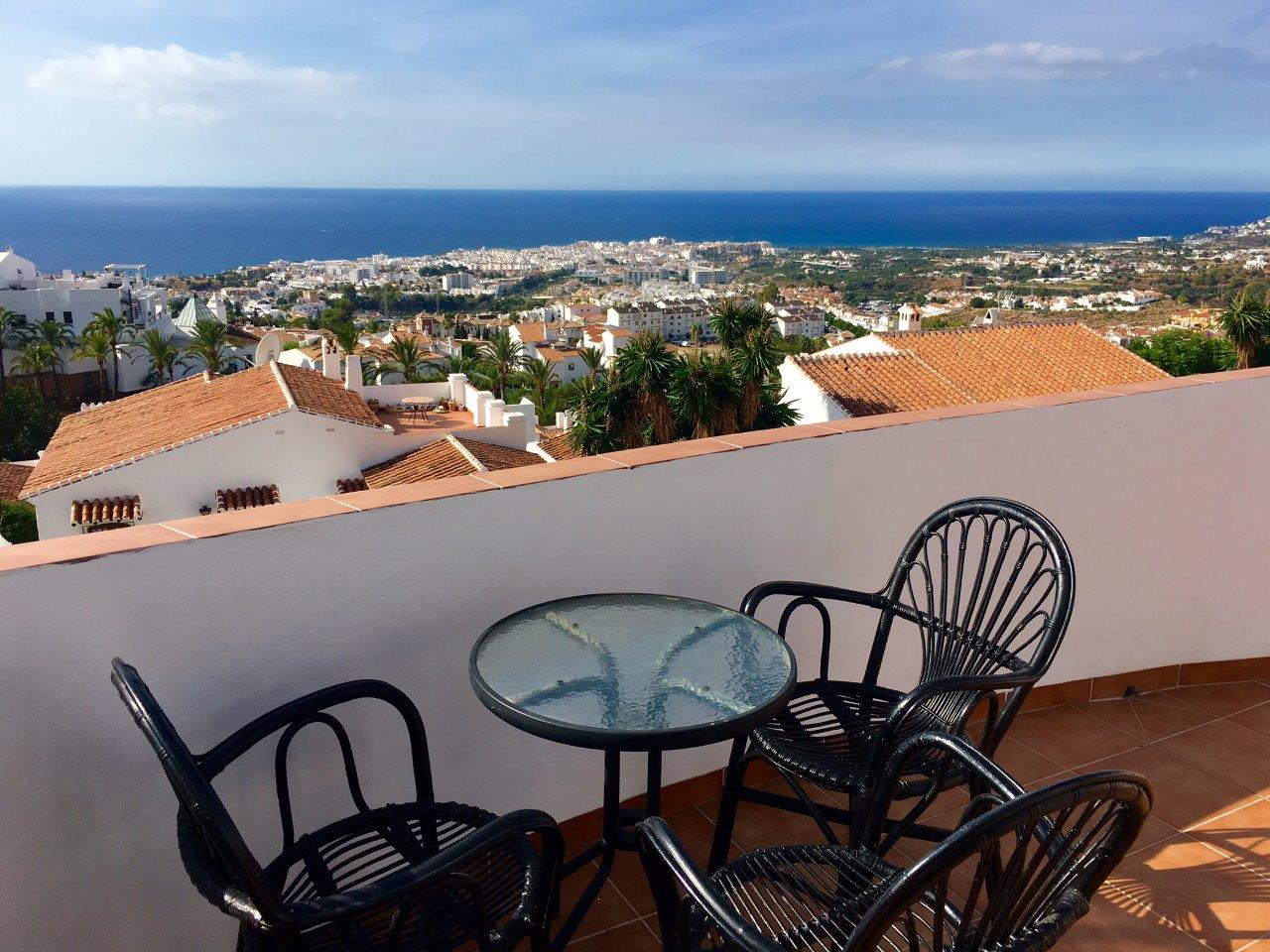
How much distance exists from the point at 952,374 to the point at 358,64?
9235 cm

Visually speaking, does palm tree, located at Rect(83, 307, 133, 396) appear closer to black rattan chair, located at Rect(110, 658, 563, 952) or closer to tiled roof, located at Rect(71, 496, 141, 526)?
tiled roof, located at Rect(71, 496, 141, 526)

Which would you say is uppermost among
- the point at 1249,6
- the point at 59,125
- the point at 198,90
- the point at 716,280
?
the point at 198,90

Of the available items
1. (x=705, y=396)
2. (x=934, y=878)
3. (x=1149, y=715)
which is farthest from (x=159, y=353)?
(x=934, y=878)

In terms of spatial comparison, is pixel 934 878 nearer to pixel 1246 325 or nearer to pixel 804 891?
pixel 804 891

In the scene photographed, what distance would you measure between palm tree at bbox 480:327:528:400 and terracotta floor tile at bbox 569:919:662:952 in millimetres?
34652

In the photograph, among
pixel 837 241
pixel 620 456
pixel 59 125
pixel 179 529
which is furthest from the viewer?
pixel 837 241

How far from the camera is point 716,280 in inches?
3477

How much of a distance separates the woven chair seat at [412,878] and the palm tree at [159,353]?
39.6 m

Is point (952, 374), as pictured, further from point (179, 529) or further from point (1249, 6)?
point (179, 529)

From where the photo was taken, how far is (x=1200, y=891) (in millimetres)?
1889

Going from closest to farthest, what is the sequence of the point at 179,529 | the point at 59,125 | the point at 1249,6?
the point at 179,529 < the point at 1249,6 < the point at 59,125

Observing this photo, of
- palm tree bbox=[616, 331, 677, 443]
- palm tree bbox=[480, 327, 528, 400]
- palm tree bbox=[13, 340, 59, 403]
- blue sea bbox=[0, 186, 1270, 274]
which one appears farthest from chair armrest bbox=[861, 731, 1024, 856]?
blue sea bbox=[0, 186, 1270, 274]

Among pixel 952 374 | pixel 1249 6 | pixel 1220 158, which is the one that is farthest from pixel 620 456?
pixel 1220 158

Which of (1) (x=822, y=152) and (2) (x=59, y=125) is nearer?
(2) (x=59, y=125)
